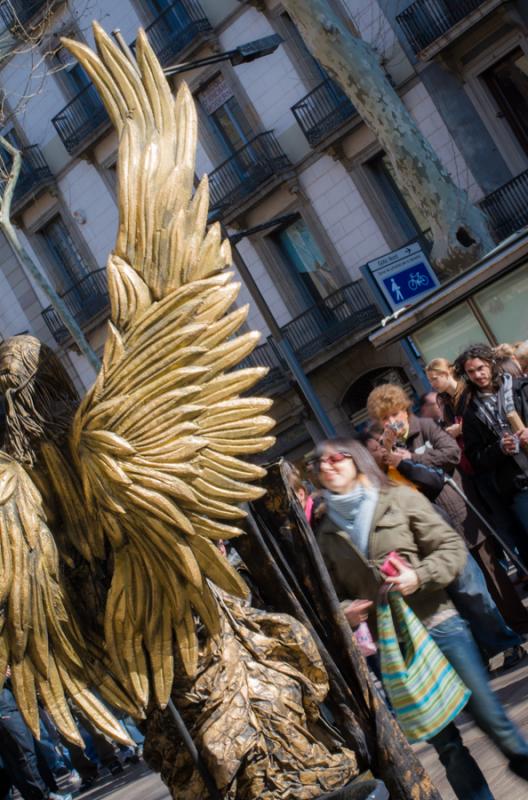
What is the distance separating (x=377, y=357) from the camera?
22891 mm

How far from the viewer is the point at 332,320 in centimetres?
2378

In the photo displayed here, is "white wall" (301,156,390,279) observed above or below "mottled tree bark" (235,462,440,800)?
above

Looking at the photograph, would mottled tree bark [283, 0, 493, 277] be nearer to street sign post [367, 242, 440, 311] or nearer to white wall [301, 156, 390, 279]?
street sign post [367, 242, 440, 311]

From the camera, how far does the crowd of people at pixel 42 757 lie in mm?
8469

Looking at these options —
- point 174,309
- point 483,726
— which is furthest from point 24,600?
point 483,726

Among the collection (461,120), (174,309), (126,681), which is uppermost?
(461,120)

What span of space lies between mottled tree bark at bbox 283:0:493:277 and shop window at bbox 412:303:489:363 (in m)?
4.52

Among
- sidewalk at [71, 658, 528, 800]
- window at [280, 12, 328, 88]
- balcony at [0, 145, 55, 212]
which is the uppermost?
balcony at [0, 145, 55, 212]

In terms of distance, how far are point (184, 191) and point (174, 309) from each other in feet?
0.99

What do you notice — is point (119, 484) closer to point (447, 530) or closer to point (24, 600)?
point (24, 600)

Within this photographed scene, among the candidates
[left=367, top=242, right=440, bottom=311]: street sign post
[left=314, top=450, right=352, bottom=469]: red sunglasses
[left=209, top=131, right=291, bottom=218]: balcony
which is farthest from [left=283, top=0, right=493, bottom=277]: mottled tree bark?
[left=314, top=450, right=352, bottom=469]: red sunglasses

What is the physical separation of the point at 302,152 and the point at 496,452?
17296 millimetres

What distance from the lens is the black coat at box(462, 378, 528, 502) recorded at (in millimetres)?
6941

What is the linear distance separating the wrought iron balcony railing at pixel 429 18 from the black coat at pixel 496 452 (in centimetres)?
1448
